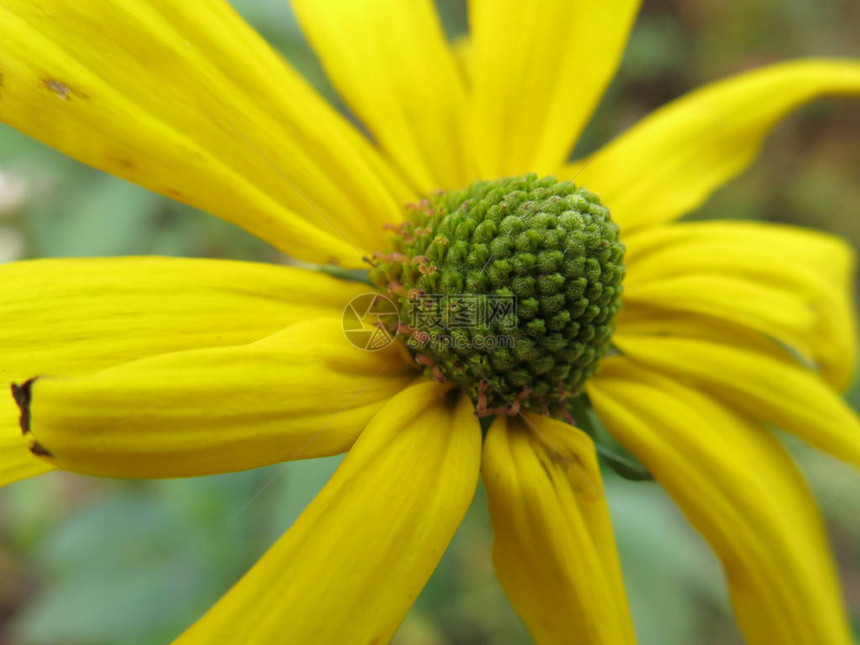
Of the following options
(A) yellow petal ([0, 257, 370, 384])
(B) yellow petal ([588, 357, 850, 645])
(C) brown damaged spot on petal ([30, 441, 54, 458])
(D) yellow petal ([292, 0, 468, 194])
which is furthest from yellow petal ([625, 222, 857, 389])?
(C) brown damaged spot on petal ([30, 441, 54, 458])

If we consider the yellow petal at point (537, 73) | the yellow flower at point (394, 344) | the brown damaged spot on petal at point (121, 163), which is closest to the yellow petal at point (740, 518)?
the yellow flower at point (394, 344)

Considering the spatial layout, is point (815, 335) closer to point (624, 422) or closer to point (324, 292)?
point (624, 422)

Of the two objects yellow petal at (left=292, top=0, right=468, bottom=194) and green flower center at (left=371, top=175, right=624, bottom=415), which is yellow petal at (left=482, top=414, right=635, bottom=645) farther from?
yellow petal at (left=292, top=0, right=468, bottom=194)

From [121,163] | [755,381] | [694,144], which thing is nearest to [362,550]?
[121,163]

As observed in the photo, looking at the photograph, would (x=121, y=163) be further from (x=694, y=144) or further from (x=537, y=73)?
(x=694, y=144)

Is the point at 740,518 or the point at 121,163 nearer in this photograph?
the point at 121,163

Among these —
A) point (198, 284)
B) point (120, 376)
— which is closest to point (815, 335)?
point (198, 284)

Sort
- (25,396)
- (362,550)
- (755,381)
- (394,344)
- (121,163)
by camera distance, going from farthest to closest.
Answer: (755,381) → (394,344) → (121,163) → (362,550) → (25,396)
